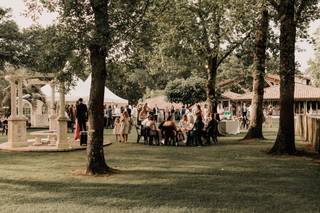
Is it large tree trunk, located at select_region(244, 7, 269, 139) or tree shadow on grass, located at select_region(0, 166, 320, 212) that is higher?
large tree trunk, located at select_region(244, 7, 269, 139)

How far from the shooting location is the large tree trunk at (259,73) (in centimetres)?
2150

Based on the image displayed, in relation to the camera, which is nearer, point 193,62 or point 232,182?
point 232,182

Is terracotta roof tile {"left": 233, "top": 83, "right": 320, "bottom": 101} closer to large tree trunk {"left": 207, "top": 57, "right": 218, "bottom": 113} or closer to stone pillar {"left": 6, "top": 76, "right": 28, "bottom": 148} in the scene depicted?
large tree trunk {"left": 207, "top": 57, "right": 218, "bottom": 113}

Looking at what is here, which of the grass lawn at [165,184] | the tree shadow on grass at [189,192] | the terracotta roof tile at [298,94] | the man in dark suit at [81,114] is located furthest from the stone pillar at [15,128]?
the terracotta roof tile at [298,94]

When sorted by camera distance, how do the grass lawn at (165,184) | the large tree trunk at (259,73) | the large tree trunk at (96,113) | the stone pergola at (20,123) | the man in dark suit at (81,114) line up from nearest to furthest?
the grass lawn at (165,184), the large tree trunk at (96,113), the stone pergola at (20,123), the man in dark suit at (81,114), the large tree trunk at (259,73)

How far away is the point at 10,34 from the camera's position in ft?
126

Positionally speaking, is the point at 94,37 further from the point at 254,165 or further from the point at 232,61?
the point at 232,61

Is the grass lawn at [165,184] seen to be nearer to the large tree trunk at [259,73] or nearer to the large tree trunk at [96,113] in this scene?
the large tree trunk at [96,113]

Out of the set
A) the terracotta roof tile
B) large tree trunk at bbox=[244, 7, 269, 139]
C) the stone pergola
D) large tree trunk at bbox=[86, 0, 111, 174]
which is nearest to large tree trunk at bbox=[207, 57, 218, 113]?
large tree trunk at bbox=[244, 7, 269, 139]

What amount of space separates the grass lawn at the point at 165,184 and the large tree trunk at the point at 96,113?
0.58 m

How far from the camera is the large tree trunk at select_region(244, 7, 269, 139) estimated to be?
2150 cm

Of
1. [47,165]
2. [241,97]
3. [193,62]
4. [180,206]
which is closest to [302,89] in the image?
[241,97]

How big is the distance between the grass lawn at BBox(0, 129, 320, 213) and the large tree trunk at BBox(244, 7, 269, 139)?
20.6 ft

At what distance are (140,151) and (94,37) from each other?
7078 mm
